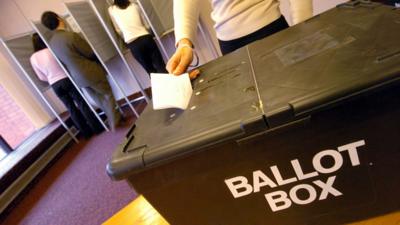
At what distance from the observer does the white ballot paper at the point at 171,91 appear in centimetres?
49

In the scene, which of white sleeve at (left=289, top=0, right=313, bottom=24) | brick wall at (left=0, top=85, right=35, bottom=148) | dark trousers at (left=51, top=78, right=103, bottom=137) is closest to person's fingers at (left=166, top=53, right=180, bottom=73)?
white sleeve at (left=289, top=0, right=313, bottom=24)

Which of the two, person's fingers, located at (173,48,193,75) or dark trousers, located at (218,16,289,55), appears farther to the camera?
dark trousers, located at (218,16,289,55)

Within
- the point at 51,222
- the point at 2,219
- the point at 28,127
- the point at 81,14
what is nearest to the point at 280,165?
the point at 51,222

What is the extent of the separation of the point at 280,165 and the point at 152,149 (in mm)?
176

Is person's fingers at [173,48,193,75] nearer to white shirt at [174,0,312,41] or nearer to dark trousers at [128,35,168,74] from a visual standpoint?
white shirt at [174,0,312,41]

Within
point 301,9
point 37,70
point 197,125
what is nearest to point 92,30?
point 37,70

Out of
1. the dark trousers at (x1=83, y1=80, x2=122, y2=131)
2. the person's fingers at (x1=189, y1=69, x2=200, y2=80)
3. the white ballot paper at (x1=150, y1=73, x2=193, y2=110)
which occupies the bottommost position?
the dark trousers at (x1=83, y1=80, x2=122, y2=131)

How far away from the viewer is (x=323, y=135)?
12.7 inches

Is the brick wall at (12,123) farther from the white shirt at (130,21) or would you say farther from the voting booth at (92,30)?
the white shirt at (130,21)

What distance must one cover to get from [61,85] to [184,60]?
274 cm

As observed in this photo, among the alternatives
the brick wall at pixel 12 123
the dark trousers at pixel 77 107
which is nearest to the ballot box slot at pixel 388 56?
the dark trousers at pixel 77 107

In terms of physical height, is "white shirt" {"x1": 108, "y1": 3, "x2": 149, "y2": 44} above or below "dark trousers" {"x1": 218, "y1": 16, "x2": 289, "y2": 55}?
above

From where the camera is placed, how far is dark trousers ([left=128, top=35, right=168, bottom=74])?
9.07ft

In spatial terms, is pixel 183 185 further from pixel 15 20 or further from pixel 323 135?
pixel 15 20
